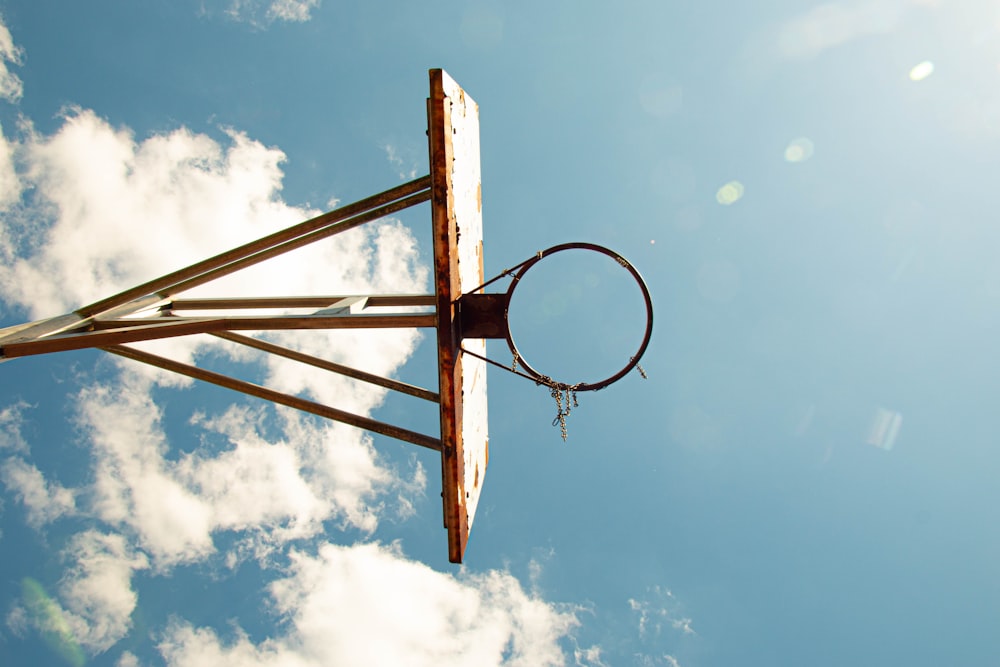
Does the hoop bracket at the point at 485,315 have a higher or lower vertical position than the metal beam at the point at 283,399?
higher

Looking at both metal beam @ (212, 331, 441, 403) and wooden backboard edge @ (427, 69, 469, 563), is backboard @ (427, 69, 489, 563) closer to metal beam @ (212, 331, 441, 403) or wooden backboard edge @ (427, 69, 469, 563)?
wooden backboard edge @ (427, 69, 469, 563)

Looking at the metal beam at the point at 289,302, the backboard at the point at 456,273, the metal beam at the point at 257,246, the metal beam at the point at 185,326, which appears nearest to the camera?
the metal beam at the point at 185,326

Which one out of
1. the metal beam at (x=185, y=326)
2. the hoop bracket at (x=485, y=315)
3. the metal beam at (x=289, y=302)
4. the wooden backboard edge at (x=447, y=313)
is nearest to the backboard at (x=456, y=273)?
the wooden backboard edge at (x=447, y=313)

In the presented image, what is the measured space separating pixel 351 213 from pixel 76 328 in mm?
2495

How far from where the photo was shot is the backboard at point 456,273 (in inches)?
182

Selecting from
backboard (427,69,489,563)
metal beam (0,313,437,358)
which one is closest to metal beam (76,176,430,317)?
metal beam (0,313,437,358)

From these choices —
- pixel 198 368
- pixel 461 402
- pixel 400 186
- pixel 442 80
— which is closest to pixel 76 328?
pixel 198 368

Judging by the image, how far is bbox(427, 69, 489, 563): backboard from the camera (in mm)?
4613

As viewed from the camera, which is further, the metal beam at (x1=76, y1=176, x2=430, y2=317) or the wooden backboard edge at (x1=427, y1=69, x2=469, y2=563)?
the metal beam at (x1=76, y1=176, x2=430, y2=317)

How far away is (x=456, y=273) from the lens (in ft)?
16.7

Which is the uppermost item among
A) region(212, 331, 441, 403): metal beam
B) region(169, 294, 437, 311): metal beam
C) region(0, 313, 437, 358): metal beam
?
region(169, 294, 437, 311): metal beam

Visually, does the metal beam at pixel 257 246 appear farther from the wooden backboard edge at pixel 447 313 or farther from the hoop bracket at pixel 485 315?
the hoop bracket at pixel 485 315

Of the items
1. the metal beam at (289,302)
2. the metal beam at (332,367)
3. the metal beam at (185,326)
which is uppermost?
the metal beam at (289,302)


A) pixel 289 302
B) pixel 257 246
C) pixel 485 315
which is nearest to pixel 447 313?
pixel 485 315
